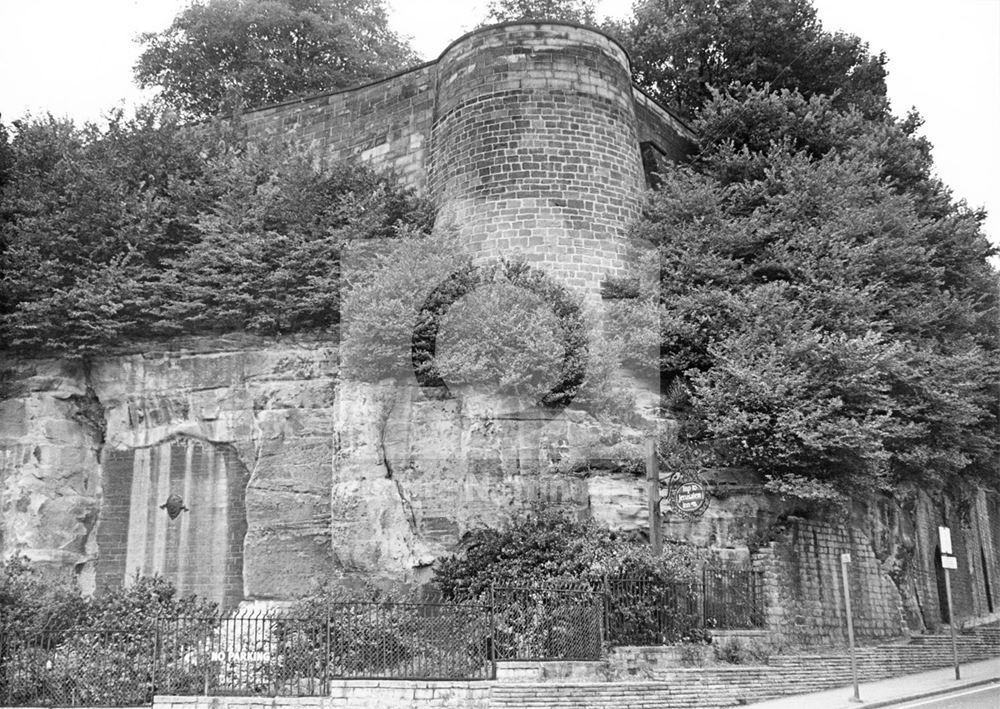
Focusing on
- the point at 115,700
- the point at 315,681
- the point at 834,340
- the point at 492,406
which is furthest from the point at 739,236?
the point at 115,700

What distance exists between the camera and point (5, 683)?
14031 millimetres

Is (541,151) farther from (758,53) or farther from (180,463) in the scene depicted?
(758,53)

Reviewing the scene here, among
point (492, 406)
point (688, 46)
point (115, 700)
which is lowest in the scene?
point (115, 700)

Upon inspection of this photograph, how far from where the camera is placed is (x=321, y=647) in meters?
13.8

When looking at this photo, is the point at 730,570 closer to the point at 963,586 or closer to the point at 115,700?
Answer: the point at 115,700

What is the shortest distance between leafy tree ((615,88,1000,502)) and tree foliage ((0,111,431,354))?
5771 millimetres

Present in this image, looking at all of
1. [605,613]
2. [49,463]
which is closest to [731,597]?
[605,613]

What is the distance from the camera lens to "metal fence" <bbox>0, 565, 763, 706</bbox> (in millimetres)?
13555

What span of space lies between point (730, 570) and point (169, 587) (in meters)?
8.77

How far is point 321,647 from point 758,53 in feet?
65.5

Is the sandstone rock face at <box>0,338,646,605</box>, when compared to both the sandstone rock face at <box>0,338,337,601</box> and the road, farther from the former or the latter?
the road

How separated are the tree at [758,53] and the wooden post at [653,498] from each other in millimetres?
13251

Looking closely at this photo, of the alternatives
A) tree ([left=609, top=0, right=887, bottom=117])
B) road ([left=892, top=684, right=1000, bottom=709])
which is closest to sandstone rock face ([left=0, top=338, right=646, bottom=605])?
road ([left=892, top=684, right=1000, bottom=709])

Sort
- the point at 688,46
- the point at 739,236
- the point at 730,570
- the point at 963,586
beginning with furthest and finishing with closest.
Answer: the point at 688,46 → the point at 963,586 → the point at 739,236 → the point at 730,570
